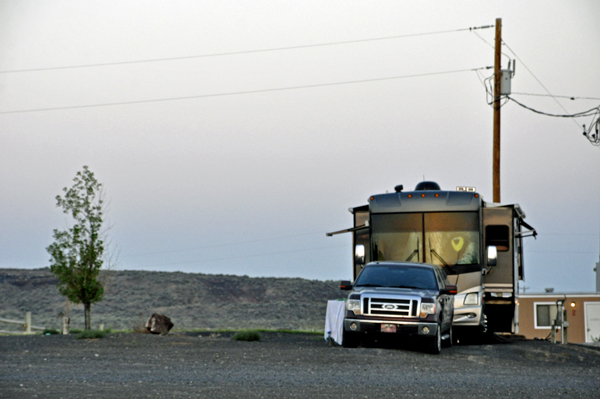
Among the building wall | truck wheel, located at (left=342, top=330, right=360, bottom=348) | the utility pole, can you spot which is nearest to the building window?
the building wall

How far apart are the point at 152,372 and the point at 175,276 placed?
6727cm

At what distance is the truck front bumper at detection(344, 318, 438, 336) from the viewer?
15820mm

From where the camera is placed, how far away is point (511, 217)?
62.8 ft

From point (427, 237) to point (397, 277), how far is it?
215cm

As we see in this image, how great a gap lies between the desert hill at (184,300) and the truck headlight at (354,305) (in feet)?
109

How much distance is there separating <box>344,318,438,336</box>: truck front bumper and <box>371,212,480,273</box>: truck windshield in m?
2.93

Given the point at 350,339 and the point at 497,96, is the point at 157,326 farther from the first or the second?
the point at 497,96

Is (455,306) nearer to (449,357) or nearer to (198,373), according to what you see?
(449,357)

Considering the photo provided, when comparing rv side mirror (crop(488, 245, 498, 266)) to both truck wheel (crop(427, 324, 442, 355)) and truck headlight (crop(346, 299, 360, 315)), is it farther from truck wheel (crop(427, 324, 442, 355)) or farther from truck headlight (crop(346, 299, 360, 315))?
truck headlight (crop(346, 299, 360, 315))

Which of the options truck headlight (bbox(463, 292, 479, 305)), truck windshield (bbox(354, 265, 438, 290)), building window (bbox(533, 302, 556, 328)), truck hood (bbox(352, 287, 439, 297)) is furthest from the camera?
building window (bbox(533, 302, 556, 328))

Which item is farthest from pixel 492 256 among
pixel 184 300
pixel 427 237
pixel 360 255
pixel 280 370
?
pixel 184 300

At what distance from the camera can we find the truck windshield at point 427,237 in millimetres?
18844

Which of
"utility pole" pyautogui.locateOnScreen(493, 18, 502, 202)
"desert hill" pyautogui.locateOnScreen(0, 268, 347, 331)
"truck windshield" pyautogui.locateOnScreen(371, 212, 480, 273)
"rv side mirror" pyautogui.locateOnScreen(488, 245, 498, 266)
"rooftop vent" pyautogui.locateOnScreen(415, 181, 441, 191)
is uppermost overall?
"utility pole" pyautogui.locateOnScreen(493, 18, 502, 202)

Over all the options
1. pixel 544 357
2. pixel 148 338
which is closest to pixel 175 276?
pixel 148 338
